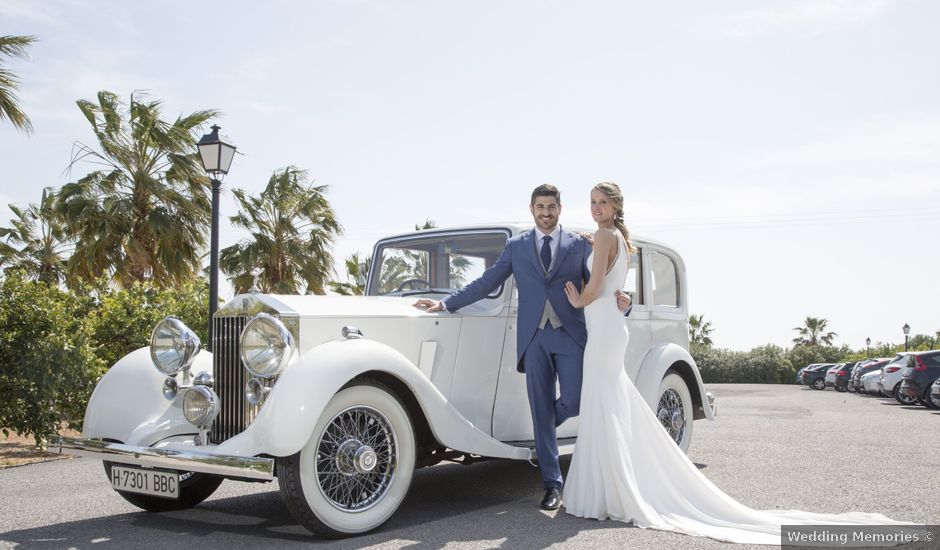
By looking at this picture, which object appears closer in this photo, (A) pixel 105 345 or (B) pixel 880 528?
(B) pixel 880 528

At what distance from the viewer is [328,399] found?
163 inches

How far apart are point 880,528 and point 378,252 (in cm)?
395

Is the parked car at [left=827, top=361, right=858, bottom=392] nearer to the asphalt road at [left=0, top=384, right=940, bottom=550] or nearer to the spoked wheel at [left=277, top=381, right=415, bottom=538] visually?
the asphalt road at [left=0, top=384, right=940, bottom=550]

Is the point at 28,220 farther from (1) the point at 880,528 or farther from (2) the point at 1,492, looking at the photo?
(1) the point at 880,528

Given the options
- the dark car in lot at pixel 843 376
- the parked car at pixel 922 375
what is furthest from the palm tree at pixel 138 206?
the dark car in lot at pixel 843 376

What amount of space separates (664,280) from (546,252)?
91.6 inches

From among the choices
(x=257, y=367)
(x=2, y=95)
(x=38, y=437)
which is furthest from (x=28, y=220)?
(x=257, y=367)

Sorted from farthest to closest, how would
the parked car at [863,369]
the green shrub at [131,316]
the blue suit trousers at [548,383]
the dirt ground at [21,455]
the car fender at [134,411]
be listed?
the parked car at [863,369] → the green shrub at [131,316] → the dirt ground at [21,455] → the blue suit trousers at [548,383] → the car fender at [134,411]

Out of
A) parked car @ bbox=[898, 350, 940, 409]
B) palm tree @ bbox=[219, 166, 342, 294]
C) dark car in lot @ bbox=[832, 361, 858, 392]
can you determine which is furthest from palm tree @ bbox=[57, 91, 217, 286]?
dark car in lot @ bbox=[832, 361, 858, 392]

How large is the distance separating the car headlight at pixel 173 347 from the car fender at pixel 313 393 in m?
0.92

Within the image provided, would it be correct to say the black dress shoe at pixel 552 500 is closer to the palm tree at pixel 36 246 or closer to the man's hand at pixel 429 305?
the man's hand at pixel 429 305

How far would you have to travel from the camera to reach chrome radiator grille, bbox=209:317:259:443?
15.5 ft

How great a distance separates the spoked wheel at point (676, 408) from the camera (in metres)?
6.84

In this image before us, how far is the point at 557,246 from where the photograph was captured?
5.30 m
